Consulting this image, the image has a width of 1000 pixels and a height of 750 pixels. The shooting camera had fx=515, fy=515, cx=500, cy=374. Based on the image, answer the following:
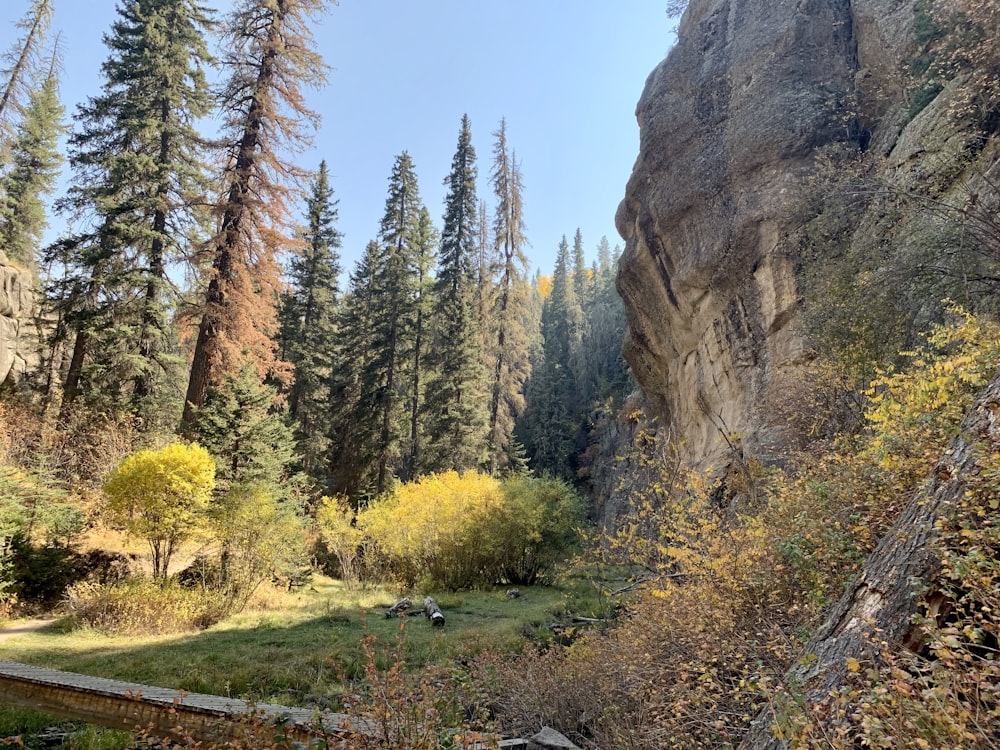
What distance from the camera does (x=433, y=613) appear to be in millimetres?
10398

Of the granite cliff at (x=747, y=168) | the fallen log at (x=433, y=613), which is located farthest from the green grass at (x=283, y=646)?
the granite cliff at (x=747, y=168)

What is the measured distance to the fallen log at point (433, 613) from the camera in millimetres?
9969

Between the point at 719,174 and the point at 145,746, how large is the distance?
14592 millimetres

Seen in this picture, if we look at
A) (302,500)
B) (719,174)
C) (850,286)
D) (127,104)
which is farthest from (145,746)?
(127,104)

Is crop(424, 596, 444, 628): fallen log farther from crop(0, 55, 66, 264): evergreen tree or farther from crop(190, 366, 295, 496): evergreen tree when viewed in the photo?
crop(0, 55, 66, 264): evergreen tree

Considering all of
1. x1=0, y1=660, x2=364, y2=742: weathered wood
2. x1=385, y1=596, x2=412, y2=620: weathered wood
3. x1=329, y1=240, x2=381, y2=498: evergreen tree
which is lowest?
x1=385, y1=596, x2=412, y2=620: weathered wood

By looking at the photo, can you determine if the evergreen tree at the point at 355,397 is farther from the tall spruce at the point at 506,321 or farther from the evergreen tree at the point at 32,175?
the evergreen tree at the point at 32,175

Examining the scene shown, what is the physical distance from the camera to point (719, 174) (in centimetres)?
1295

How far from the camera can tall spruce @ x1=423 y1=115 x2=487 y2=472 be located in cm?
2348

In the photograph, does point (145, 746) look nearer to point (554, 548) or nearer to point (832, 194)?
point (832, 194)

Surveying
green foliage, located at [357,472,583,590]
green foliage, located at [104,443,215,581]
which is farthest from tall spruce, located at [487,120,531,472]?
green foliage, located at [104,443,215,581]

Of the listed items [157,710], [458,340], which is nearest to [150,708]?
[157,710]

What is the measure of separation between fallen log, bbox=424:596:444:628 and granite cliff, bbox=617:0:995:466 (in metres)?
5.71

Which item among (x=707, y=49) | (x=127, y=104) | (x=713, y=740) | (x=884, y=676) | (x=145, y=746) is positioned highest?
(x=707, y=49)
